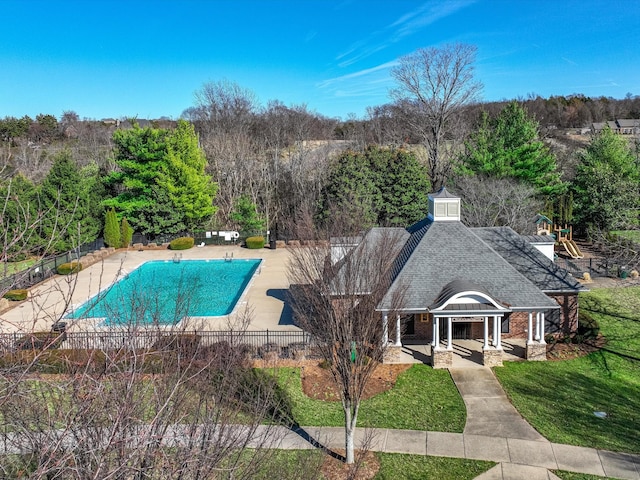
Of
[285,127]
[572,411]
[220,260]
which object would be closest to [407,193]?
[220,260]

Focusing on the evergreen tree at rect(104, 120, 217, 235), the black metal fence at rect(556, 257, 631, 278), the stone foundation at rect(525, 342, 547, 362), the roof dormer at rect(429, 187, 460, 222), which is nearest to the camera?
the stone foundation at rect(525, 342, 547, 362)

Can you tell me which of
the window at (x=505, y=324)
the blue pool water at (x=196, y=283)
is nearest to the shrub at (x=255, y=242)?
the blue pool water at (x=196, y=283)

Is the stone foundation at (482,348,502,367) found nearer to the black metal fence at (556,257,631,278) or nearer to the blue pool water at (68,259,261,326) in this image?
the black metal fence at (556,257,631,278)

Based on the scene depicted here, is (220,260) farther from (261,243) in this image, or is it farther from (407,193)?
(407,193)

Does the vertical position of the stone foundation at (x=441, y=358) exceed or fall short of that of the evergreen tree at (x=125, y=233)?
it falls short

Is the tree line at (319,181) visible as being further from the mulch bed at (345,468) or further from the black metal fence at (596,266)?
the mulch bed at (345,468)

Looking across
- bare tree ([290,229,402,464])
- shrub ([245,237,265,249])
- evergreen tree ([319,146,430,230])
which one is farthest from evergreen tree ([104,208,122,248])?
bare tree ([290,229,402,464])

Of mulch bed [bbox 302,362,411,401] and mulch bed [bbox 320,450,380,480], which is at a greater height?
mulch bed [bbox 302,362,411,401]

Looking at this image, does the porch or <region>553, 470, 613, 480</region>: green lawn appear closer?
<region>553, 470, 613, 480</region>: green lawn
